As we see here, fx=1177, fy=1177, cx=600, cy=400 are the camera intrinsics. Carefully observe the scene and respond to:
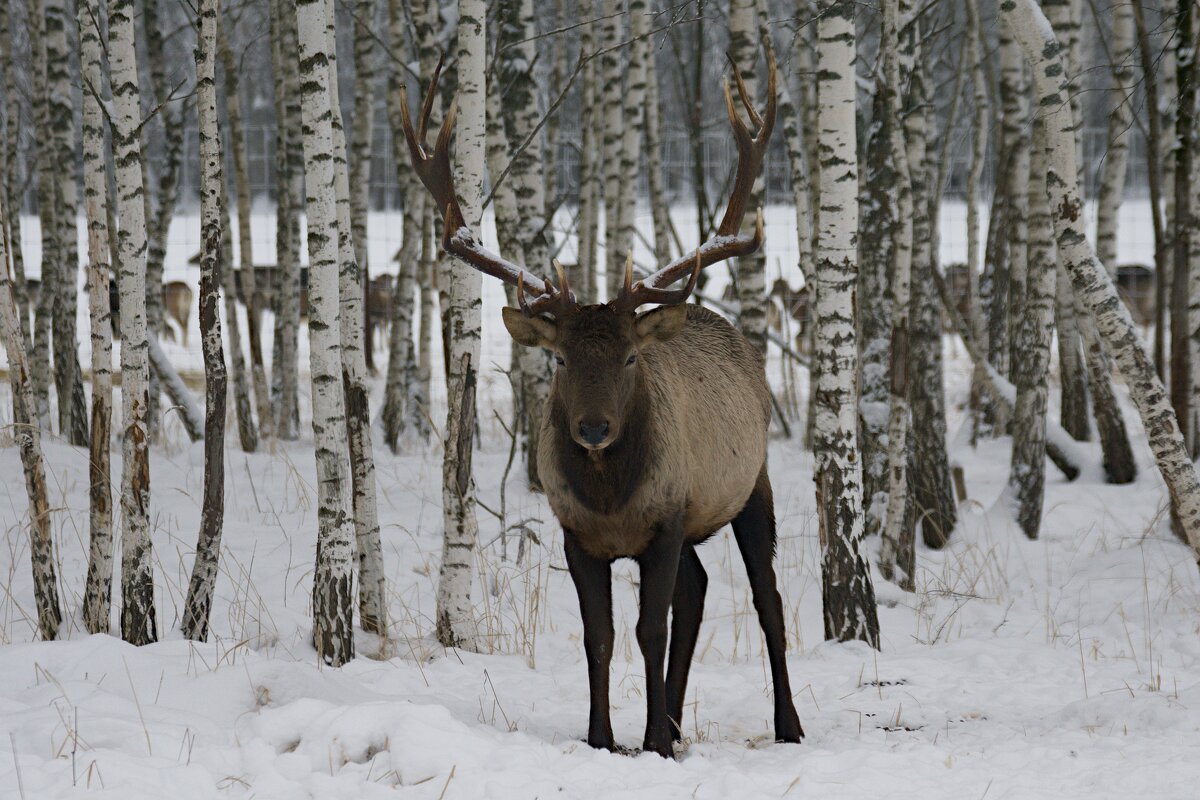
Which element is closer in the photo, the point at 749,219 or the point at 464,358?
the point at 464,358

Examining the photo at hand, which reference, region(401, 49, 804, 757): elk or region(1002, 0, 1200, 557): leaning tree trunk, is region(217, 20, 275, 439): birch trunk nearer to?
region(401, 49, 804, 757): elk

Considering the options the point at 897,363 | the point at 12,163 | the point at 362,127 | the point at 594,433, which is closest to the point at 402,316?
the point at 362,127

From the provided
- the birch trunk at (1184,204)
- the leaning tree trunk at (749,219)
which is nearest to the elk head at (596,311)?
the leaning tree trunk at (749,219)

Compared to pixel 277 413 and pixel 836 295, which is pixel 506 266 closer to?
pixel 836 295

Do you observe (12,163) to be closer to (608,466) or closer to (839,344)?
(839,344)

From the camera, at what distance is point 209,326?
4996 millimetres

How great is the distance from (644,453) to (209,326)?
6.45 ft

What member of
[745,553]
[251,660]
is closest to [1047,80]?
[745,553]

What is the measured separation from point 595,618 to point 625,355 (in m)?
1.01

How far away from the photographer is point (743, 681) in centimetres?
543

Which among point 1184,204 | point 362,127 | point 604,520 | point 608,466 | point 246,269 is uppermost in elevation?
point 362,127

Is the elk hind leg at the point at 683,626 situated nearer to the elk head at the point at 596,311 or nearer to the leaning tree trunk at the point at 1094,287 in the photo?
the elk head at the point at 596,311

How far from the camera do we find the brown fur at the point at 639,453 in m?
4.40

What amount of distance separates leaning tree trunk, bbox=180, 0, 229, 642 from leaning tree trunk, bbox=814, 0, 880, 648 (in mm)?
2772
